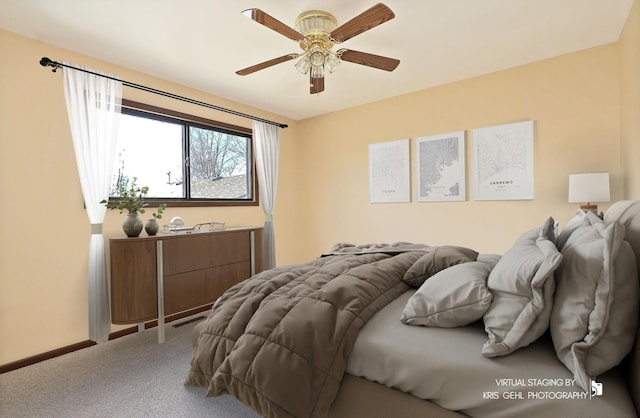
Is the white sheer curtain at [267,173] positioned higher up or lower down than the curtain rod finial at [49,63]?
lower down

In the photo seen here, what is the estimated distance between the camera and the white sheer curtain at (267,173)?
4.17 m

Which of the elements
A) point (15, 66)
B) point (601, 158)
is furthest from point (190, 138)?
point (601, 158)

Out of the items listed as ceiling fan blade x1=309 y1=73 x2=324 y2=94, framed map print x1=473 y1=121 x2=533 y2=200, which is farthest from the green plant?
framed map print x1=473 y1=121 x2=533 y2=200

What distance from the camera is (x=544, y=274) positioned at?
3.45 ft

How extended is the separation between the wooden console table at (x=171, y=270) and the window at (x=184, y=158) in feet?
2.06

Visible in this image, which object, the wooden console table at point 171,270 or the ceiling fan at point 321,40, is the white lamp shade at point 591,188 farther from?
the wooden console table at point 171,270

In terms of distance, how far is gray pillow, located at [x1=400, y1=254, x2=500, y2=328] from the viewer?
1.24 m

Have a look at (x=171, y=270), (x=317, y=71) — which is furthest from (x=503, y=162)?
(x=171, y=270)

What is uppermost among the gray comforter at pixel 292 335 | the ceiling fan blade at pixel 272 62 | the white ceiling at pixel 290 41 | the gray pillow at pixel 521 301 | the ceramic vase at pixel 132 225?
the white ceiling at pixel 290 41

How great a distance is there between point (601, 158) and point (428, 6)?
7.01 feet

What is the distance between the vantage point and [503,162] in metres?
3.29

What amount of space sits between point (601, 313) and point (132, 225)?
10.2ft

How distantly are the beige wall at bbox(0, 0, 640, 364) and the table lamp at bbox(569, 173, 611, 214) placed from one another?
0.16m

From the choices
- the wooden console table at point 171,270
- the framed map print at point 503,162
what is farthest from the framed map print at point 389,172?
the wooden console table at point 171,270
